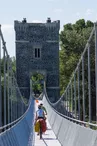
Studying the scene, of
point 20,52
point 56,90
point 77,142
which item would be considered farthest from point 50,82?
point 77,142

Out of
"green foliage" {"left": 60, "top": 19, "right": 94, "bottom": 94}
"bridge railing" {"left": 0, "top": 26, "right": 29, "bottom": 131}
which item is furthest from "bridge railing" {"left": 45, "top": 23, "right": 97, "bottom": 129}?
"green foliage" {"left": 60, "top": 19, "right": 94, "bottom": 94}

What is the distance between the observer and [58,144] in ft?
55.3

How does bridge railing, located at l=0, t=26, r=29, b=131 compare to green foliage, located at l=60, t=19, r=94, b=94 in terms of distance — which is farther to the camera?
green foliage, located at l=60, t=19, r=94, b=94

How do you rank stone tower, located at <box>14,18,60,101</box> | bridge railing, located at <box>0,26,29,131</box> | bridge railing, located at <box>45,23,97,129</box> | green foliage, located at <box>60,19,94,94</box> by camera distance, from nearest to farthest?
bridge railing, located at <box>45,23,97,129</box>
bridge railing, located at <box>0,26,29,131</box>
green foliage, located at <box>60,19,94,94</box>
stone tower, located at <box>14,18,60,101</box>

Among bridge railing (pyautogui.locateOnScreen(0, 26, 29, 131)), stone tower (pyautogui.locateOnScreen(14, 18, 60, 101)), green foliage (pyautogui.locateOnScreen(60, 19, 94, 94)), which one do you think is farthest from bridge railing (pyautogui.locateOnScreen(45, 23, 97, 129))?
stone tower (pyautogui.locateOnScreen(14, 18, 60, 101))

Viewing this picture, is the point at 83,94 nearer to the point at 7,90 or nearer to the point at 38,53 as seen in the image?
the point at 7,90

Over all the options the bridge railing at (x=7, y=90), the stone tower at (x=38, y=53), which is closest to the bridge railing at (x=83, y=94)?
the bridge railing at (x=7, y=90)

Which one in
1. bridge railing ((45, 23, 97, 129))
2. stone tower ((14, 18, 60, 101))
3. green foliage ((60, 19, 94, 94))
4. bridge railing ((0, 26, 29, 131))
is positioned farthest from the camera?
stone tower ((14, 18, 60, 101))

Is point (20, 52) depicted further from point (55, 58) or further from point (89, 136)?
point (89, 136)

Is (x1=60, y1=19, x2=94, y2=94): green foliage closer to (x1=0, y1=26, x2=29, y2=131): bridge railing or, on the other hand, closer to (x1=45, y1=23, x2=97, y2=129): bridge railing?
(x1=45, y1=23, x2=97, y2=129): bridge railing

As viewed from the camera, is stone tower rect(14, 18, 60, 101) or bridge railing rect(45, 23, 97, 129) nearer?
bridge railing rect(45, 23, 97, 129)

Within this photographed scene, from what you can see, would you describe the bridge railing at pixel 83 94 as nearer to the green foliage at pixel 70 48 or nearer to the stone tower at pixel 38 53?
the green foliage at pixel 70 48

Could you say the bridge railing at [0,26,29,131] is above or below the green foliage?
below

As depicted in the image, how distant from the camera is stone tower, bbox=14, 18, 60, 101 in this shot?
252 feet
